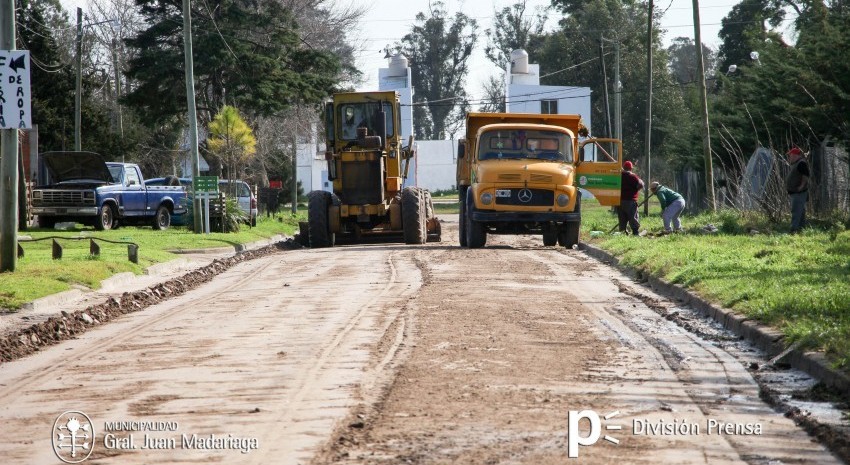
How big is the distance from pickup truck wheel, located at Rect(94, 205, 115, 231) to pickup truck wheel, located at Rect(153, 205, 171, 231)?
148 centimetres

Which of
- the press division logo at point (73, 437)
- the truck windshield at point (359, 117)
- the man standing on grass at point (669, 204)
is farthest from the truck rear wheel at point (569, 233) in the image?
the press division logo at point (73, 437)

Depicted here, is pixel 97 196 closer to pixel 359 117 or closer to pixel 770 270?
pixel 359 117

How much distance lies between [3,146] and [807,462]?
13775 mm

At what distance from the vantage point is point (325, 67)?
48125 millimetres

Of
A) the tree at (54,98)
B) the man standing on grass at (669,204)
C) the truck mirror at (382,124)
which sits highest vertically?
the tree at (54,98)

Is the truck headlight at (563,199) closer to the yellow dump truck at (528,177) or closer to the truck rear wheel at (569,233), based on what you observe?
the yellow dump truck at (528,177)

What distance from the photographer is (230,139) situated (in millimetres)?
43188

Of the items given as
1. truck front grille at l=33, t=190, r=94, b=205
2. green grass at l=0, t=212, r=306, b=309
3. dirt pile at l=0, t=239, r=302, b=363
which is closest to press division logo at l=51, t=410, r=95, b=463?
dirt pile at l=0, t=239, r=302, b=363

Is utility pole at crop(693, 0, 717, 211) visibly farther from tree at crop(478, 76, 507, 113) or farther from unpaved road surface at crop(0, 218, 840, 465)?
tree at crop(478, 76, 507, 113)

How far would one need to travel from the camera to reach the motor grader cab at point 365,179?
28328mm

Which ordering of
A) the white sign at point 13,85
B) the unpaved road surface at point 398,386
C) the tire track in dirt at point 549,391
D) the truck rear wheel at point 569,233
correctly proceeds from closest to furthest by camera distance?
the tire track in dirt at point 549,391 → the unpaved road surface at point 398,386 → the white sign at point 13,85 → the truck rear wheel at point 569,233

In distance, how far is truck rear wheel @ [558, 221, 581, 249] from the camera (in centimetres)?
2572

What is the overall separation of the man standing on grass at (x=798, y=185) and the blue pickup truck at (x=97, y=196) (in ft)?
62.4

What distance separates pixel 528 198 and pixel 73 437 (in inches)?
711
